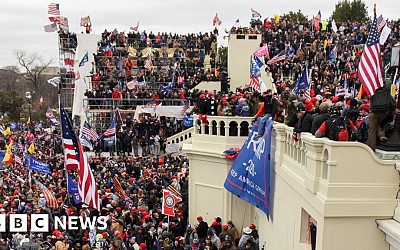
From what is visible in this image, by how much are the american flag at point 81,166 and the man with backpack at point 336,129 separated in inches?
264

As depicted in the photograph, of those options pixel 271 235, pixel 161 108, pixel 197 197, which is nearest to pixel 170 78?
pixel 161 108

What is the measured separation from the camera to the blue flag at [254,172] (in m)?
11.0

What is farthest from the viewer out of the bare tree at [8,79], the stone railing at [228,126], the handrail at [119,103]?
the bare tree at [8,79]

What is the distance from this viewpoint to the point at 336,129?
729 centimetres

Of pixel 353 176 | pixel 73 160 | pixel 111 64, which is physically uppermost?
pixel 111 64

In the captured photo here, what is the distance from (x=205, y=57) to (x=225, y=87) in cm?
695

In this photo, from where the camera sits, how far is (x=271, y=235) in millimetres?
10953

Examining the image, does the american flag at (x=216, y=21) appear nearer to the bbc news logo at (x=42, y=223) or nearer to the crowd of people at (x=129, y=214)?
the crowd of people at (x=129, y=214)

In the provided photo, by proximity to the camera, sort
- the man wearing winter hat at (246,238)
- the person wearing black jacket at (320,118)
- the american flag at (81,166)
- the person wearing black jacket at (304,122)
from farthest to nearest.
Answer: the man wearing winter hat at (246,238)
the american flag at (81,166)
the person wearing black jacket at (304,122)
the person wearing black jacket at (320,118)

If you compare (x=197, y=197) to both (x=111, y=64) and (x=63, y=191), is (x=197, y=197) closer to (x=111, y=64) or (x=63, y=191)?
(x=63, y=191)

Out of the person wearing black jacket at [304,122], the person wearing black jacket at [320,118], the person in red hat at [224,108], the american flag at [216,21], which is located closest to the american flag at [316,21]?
the american flag at [216,21]

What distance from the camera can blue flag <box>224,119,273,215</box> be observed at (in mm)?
10961

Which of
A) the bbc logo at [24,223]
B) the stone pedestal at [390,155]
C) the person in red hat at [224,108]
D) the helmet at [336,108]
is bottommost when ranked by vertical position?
the bbc logo at [24,223]

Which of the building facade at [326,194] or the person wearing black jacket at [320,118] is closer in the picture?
the building facade at [326,194]
